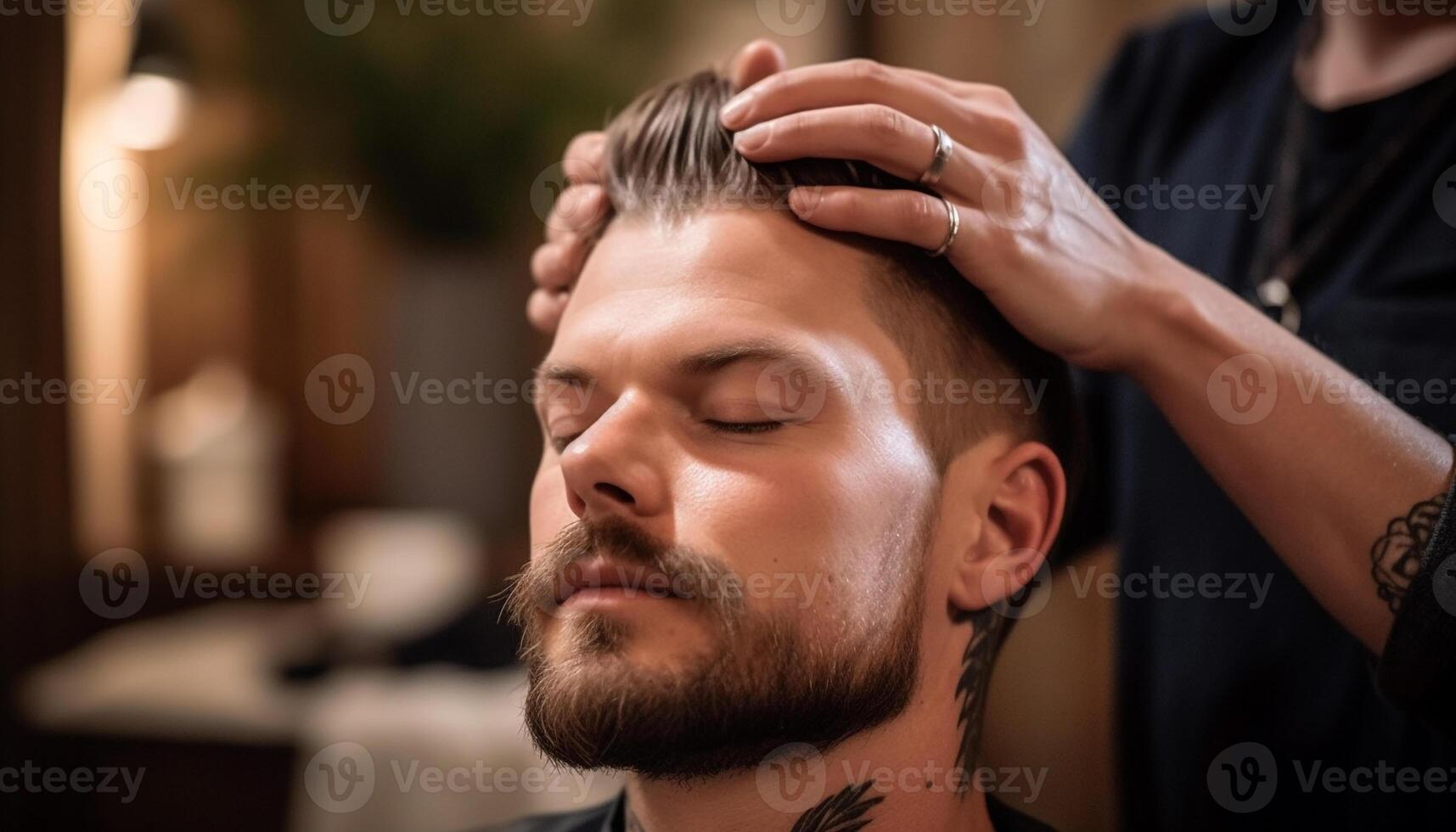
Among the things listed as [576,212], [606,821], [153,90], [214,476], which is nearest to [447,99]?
[153,90]

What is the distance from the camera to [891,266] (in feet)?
3.61

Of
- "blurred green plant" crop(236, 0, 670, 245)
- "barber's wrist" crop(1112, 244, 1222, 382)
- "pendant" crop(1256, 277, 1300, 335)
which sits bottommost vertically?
"barber's wrist" crop(1112, 244, 1222, 382)

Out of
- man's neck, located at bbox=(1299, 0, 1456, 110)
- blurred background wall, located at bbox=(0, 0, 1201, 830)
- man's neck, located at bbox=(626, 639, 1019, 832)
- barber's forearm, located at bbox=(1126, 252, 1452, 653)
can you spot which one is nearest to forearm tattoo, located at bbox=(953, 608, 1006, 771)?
man's neck, located at bbox=(626, 639, 1019, 832)

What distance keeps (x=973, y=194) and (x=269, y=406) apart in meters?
2.76

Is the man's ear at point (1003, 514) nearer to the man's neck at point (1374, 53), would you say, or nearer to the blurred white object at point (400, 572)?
the man's neck at point (1374, 53)

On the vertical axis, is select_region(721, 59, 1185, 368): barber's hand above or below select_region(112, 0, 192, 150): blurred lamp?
below

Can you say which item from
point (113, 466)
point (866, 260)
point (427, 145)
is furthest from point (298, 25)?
point (866, 260)

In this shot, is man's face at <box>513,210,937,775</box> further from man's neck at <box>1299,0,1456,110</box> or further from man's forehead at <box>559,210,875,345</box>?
man's neck at <box>1299,0,1456,110</box>

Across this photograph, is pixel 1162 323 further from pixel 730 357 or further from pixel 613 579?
pixel 613 579

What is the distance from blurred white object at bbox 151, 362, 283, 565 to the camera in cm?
300

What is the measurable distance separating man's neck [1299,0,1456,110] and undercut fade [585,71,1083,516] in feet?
1.88

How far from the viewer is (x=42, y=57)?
2.65 m

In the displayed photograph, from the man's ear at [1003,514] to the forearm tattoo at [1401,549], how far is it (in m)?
0.29

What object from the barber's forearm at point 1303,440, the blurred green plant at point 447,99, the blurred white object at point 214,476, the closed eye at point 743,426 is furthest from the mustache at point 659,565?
the blurred white object at point 214,476
